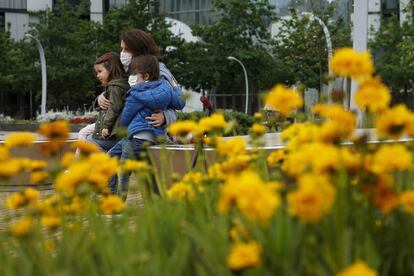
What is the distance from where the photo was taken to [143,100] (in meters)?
5.80

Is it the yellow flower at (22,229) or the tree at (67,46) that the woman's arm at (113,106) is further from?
the tree at (67,46)

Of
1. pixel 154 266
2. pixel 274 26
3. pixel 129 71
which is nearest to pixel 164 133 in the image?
pixel 129 71

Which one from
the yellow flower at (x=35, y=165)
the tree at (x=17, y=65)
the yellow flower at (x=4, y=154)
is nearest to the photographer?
the yellow flower at (x=4, y=154)

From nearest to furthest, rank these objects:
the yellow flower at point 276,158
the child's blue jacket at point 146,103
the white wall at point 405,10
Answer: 1. the yellow flower at point 276,158
2. the child's blue jacket at point 146,103
3. the white wall at point 405,10

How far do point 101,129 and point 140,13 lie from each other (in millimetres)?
34936

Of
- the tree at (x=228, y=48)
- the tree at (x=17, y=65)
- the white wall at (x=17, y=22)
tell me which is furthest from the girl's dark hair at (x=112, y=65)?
the white wall at (x=17, y=22)

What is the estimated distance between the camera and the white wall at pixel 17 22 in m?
52.8

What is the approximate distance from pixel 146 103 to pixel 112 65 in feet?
2.27

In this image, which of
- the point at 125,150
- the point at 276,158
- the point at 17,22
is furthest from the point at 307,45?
the point at 276,158

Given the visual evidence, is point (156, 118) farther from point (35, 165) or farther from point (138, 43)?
point (35, 165)

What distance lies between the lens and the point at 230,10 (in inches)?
1661

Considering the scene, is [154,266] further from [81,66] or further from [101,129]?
[81,66]

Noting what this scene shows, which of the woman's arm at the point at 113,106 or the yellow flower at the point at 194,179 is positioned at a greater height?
the woman's arm at the point at 113,106

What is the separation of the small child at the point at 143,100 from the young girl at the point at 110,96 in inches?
9.9
